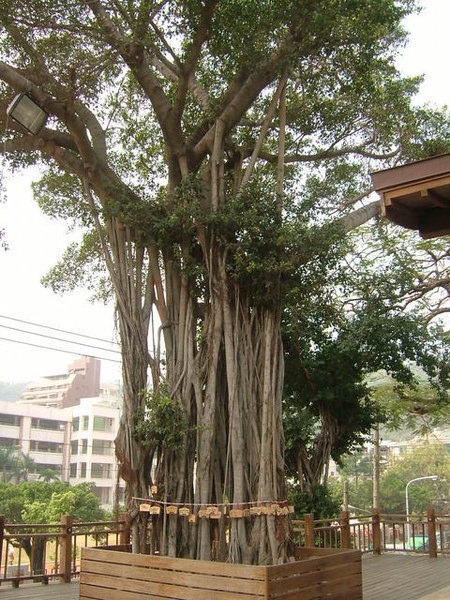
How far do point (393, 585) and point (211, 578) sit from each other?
308 cm

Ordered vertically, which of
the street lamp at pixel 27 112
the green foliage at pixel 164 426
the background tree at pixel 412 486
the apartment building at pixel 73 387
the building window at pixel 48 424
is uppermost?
the apartment building at pixel 73 387

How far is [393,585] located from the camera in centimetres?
658

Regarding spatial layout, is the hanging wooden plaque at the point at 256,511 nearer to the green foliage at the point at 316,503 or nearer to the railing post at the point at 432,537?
the green foliage at the point at 316,503

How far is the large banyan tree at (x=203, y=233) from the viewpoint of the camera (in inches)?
213

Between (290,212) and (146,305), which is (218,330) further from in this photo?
(290,212)

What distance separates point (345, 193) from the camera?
8.81 metres

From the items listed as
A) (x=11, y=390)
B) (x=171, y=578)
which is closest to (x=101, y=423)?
(x=171, y=578)

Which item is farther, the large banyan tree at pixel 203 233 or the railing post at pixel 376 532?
the railing post at pixel 376 532

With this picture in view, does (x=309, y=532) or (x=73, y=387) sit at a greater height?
(x=73, y=387)

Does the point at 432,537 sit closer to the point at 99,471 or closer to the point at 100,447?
the point at 100,447

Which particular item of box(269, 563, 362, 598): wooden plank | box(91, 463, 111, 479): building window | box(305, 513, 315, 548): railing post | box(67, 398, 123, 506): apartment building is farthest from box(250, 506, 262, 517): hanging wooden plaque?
box(91, 463, 111, 479): building window

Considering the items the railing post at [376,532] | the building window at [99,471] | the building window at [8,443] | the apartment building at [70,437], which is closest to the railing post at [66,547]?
the railing post at [376,532]

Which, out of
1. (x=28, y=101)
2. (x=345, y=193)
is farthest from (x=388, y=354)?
(x=28, y=101)

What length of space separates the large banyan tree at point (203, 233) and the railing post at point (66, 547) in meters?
1.57
